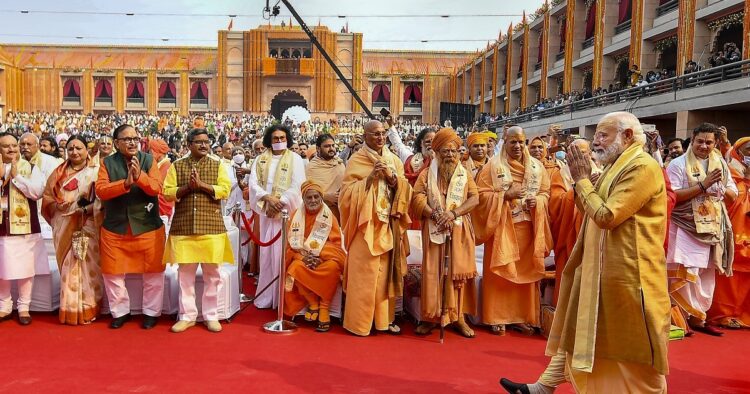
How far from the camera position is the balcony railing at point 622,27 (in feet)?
69.0

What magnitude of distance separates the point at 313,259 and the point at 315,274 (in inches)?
5.3

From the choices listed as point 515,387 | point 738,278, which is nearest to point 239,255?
point 515,387

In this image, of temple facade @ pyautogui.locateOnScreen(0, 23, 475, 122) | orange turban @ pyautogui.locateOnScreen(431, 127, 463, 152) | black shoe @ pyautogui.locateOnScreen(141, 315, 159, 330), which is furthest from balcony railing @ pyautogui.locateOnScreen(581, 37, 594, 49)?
black shoe @ pyautogui.locateOnScreen(141, 315, 159, 330)

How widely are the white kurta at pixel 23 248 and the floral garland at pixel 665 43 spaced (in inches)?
727

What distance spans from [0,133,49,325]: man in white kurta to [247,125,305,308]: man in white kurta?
69.8 inches

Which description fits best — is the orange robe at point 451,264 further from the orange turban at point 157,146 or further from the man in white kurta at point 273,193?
the orange turban at point 157,146

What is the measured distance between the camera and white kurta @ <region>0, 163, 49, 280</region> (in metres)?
4.77

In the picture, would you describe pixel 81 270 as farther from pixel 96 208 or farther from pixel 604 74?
pixel 604 74

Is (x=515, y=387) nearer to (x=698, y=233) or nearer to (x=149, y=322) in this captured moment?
(x=698, y=233)

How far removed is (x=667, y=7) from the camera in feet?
62.0

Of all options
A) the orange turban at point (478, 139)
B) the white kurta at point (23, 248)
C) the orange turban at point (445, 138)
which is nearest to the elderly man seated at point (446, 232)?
the orange turban at point (445, 138)

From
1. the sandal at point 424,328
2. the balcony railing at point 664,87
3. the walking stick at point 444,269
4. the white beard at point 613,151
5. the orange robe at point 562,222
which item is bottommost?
the sandal at point 424,328

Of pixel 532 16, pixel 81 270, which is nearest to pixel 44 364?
pixel 81 270

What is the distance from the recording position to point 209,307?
4.89 metres
